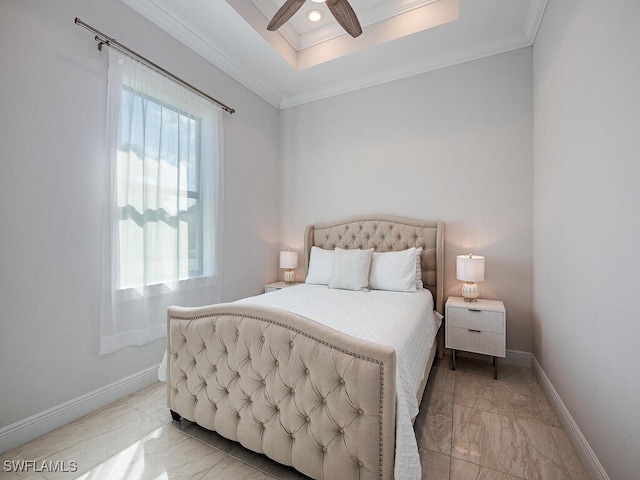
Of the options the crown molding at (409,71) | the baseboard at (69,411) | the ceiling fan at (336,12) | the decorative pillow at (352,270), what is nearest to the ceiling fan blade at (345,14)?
the ceiling fan at (336,12)

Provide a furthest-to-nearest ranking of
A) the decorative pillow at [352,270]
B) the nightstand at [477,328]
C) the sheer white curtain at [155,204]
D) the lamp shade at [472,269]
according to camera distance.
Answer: the decorative pillow at [352,270] → the lamp shade at [472,269] → the nightstand at [477,328] → the sheer white curtain at [155,204]

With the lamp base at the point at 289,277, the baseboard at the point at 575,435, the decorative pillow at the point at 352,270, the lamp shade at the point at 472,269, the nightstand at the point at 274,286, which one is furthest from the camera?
the lamp base at the point at 289,277

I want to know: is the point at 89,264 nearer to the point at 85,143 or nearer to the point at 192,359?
the point at 85,143

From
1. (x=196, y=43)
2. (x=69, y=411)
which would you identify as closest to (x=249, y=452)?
(x=69, y=411)

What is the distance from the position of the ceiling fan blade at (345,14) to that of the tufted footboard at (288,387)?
193cm

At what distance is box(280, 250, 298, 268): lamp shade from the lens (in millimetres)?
3490

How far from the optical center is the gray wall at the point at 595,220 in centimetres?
113

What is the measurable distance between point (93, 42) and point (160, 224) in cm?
128

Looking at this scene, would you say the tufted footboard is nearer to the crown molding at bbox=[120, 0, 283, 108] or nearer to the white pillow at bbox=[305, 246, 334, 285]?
the white pillow at bbox=[305, 246, 334, 285]

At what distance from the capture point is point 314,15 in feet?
8.99

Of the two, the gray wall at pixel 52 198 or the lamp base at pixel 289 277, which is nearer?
the gray wall at pixel 52 198

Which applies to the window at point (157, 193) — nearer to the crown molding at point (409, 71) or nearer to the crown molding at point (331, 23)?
the crown molding at point (331, 23)

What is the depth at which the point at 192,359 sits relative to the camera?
5.43ft

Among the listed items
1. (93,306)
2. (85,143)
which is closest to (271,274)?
(93,306)
